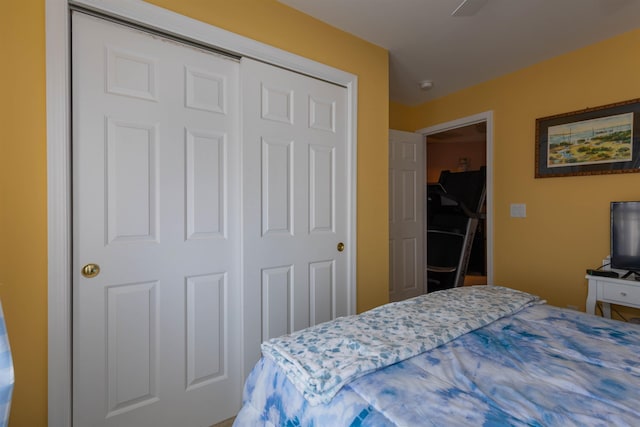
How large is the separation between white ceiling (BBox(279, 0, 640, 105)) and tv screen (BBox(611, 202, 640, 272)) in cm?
119

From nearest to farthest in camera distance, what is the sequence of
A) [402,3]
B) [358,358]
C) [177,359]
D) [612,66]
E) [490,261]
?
[358,358] → [177,359] → [402,3] → [612,66] → [490,261]

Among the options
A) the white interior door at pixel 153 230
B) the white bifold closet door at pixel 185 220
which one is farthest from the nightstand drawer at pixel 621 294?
the white interior door at pixel 153 230

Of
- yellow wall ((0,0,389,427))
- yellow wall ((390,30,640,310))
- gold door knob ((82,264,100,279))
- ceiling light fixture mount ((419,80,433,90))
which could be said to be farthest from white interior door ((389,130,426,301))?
yellow wall ((0,0,389,427))

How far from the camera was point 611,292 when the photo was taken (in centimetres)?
200

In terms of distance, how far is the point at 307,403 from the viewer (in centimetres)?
81

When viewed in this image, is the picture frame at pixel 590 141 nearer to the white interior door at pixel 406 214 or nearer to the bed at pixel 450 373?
the white interior door at pixel 406 214

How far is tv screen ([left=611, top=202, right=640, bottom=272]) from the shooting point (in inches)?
79.4

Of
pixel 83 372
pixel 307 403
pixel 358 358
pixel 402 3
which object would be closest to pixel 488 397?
pixel 358 358

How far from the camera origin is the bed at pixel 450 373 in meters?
0.71

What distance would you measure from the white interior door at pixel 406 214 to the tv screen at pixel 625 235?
5.46 feet

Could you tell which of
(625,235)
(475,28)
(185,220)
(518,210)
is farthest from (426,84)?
(185,220)

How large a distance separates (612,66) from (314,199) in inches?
95.2

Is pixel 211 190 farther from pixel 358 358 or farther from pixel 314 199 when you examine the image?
pixel 358 358

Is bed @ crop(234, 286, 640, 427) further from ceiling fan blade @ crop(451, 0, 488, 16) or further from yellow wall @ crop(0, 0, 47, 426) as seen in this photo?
ceiling fan blade @ crop(451, 0, 488, 16)
